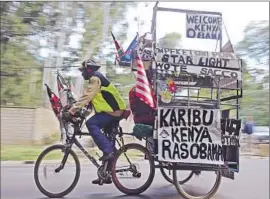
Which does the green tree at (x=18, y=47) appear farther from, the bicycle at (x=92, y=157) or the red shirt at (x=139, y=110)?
the red shirt at (x=139, y=110)

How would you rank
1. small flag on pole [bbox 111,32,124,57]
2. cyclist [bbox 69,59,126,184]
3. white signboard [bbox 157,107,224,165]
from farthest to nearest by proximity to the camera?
1. small flag on pole [bbox 111,32,124,57]
2. cyclist [bbox 69,59,126,184]
3. white signboard [bbox 157,107,224,165]

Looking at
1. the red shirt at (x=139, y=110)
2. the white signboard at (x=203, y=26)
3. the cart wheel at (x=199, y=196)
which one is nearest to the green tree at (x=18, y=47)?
the red shirt at (x=139, y=110)

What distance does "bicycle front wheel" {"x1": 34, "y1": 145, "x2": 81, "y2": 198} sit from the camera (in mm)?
2230

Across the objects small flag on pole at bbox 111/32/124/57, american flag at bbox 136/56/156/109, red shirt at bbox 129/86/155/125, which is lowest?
red shirt at bbox 129/86/155/125

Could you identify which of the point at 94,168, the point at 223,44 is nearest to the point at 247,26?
the point at 223,44

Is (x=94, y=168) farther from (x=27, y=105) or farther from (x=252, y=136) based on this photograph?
(x=252, y=136)

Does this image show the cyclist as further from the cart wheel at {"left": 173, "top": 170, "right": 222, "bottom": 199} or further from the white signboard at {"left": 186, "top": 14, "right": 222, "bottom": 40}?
the white signboard at {"left": 186, "top": 14, "right": 222, "bottom": 40}

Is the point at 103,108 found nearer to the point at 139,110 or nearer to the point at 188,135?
the point at 139,110

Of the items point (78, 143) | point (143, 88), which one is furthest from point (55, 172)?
point (143, 88)

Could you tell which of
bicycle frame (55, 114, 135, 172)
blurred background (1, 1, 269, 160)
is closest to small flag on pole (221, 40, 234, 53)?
blurred background (1, 1, 269, 160)

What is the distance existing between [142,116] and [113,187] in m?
0.43

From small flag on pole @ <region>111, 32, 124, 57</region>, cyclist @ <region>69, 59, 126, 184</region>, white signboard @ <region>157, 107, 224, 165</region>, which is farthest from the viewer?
small flag on pole @ <region>111, 32, 124, 57</region>

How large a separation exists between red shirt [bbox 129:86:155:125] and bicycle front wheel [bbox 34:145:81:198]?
41cm

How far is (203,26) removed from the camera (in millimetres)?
2316
